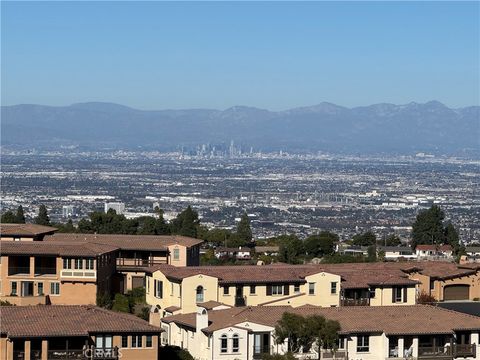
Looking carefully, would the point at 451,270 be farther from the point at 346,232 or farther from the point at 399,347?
the point at 346,232

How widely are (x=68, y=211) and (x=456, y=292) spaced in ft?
347

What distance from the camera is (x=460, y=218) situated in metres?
169

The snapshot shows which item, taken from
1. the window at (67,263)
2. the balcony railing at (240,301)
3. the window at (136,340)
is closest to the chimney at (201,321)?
the window at (136,340)

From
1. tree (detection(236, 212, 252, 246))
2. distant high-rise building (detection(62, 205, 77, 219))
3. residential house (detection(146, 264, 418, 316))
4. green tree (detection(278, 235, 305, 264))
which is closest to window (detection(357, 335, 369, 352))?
residential house (detection(146, 264, 418, 316))

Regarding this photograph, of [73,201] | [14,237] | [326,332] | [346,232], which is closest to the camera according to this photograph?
[326,332]

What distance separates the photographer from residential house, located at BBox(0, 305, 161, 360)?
33.8 metres

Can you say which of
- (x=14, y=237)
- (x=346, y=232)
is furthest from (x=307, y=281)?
(x=346, y=232)

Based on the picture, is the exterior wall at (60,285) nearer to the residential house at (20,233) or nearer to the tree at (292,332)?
the residential house at (20,233)

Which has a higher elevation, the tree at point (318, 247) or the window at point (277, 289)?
the window at point (277, 289)

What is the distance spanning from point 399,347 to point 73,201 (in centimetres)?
15083

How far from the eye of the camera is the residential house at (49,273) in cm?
4503

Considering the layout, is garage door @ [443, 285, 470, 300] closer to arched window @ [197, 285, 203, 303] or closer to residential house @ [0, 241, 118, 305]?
arched window @ [197, 285, 203, 303]

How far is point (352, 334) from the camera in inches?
1485

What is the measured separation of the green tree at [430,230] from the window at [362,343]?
45209mm
